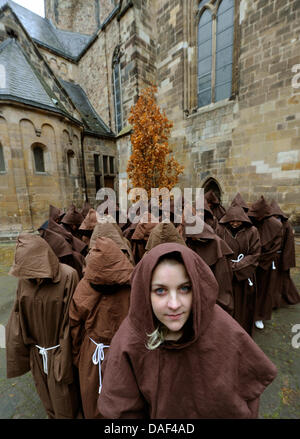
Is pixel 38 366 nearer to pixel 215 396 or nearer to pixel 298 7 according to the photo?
pixel 215 396

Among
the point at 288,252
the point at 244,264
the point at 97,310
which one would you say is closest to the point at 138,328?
the point at 97,310

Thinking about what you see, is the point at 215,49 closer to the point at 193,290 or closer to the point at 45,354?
the point at 193,290

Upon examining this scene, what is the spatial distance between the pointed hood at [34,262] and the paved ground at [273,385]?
173cm

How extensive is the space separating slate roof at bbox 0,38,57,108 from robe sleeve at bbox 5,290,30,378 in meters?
11.6

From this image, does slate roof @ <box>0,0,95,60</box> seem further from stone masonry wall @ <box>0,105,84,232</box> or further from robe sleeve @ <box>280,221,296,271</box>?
robe sleeve @ <box>280,221,296,271</box>

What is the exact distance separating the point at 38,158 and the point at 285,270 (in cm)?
1244

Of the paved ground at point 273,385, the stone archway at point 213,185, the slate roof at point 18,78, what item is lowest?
the paved ground at point 273,385

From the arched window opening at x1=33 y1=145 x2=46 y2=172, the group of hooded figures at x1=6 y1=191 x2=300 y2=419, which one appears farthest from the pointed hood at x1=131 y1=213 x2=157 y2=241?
the arched window opening at x1=33 y1=145 x2=46 y2=172

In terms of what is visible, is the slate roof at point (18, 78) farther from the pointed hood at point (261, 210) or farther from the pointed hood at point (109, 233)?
the pointed hood at point (261, 210)

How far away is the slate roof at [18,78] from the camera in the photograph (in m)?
9.89

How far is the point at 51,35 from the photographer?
18672 mm

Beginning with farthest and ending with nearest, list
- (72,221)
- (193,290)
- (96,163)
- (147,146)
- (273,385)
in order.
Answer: (96,163) → (147,146) → (72,221) → (273,385) → (193,290)

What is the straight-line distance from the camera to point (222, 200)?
31.3 ft

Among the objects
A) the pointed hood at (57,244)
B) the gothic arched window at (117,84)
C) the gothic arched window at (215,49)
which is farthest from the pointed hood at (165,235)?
the gothic arched window at (117,84)
